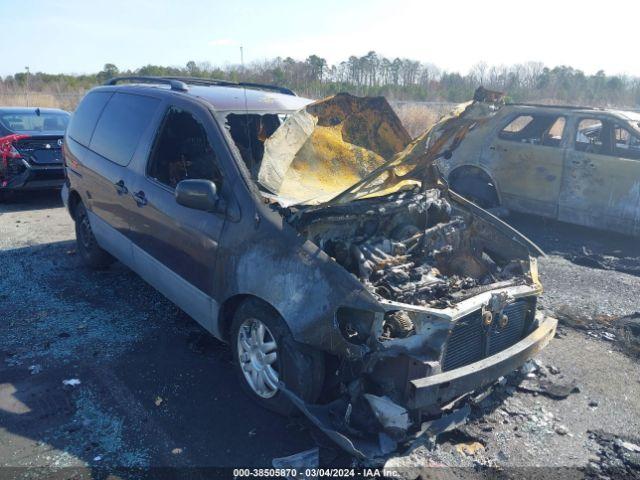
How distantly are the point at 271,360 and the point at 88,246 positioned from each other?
3436 millimetres

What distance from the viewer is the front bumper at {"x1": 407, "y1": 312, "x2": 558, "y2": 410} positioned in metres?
2.74

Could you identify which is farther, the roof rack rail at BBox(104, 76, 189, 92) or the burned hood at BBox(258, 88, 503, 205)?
the roof rack rail at BBox(104, 76, 189, 92)

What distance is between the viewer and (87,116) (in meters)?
5.47

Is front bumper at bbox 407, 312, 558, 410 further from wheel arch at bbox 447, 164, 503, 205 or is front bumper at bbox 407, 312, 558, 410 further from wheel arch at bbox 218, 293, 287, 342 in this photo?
wheel arch at bbox 447, 164, 503, 205

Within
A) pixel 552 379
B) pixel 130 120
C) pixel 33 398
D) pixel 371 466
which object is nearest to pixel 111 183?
pixel 130 120

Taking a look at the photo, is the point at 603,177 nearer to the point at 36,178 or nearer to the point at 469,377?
the point at 469,377

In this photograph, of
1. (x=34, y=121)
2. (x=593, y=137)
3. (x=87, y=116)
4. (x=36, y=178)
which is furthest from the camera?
(x=34, y=121)

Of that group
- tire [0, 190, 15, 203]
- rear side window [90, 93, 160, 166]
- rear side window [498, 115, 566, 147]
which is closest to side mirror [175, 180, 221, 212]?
rear side window [90, 93, 160, 166]

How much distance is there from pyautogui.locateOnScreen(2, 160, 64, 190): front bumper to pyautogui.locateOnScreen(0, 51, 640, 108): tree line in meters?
16.8

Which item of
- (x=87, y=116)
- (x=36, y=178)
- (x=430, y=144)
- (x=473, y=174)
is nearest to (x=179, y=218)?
(x=430, y=144)

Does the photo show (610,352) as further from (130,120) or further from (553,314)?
(130,120)

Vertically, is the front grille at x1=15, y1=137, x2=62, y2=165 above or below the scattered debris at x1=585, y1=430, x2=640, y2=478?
above

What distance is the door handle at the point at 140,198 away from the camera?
421 centimetres

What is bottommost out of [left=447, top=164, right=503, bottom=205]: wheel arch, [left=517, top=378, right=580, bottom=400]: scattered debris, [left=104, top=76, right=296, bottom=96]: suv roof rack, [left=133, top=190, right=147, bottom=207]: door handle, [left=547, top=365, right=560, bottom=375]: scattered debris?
[left=517, top=378, right=580, bottom=400]: scattered debris
